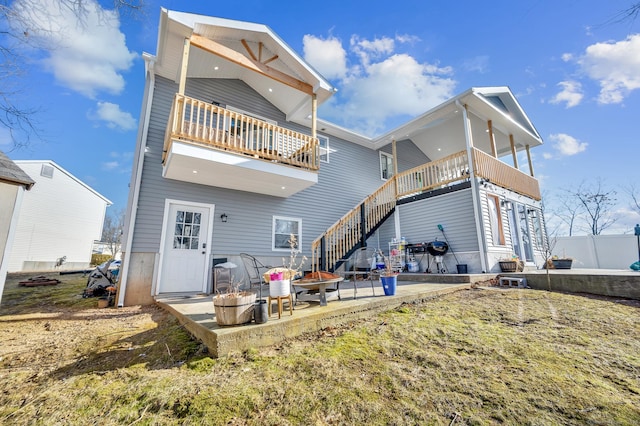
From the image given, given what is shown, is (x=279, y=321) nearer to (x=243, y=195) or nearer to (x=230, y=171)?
(x=230, y=171)

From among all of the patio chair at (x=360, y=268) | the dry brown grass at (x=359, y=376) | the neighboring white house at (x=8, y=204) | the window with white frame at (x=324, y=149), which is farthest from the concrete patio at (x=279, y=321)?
the window with white frame at (x=324, y=149)

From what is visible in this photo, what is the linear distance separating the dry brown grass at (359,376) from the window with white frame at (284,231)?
15.6ft

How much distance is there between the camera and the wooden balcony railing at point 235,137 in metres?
5.68

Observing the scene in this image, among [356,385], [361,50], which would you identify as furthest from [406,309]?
[361,50]

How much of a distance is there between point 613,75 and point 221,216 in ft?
27.7

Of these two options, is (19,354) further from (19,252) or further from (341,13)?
(19,252)

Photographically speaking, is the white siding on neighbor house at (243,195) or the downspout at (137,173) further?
the white siding on neighbor house at (243,195)

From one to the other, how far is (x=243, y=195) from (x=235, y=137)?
213 cm

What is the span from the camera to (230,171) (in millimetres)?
6520

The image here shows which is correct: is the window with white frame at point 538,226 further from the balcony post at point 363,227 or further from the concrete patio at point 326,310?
the balcony post at point 363,227

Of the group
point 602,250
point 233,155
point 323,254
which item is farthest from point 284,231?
point 602,250

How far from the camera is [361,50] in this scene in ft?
34.7

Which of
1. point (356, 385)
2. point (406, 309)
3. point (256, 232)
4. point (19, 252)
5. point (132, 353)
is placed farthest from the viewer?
point (19, 252)

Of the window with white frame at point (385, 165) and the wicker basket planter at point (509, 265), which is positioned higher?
the window with white frame at point (385, 165)
